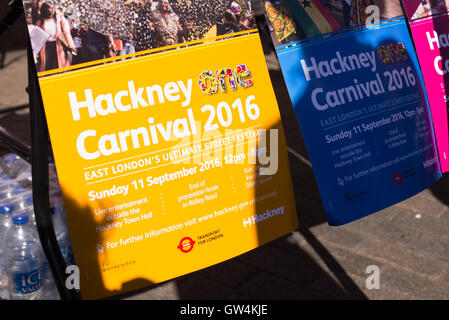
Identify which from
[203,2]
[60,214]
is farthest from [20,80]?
[203,2]

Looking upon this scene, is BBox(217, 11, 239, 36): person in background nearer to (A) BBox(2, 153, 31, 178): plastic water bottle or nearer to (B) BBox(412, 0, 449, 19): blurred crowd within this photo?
(B) BBox(412, 0, 449, 19): blurred crowd

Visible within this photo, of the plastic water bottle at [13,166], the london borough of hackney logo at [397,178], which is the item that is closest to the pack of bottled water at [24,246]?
the plastic water bottle at [13,166]

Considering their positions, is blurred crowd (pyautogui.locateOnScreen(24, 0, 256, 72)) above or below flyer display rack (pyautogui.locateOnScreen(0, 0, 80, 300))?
above

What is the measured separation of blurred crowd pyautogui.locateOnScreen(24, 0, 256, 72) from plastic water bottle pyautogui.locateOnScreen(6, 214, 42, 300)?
1038mm

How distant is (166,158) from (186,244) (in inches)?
9.8

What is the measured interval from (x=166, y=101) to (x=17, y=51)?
786 cm

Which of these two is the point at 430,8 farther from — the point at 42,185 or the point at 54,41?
the point at 42,185

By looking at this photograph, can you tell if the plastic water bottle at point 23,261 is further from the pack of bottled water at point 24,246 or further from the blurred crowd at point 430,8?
the blurred crowd at point 430,8

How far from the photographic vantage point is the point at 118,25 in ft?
4.21

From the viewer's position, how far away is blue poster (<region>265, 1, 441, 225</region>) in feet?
4.87

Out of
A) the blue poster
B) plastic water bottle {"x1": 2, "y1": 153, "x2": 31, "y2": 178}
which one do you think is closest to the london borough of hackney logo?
the blue poster

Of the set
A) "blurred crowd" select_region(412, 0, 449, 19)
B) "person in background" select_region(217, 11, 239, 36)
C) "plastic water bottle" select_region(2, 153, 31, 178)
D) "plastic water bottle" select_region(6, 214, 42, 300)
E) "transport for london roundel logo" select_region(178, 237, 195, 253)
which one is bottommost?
"plastic water bottle" select_region(6, 214, 42, 300)

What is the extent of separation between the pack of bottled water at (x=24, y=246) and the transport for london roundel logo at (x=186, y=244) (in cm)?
76

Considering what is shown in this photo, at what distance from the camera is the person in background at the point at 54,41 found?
1.20 meters
